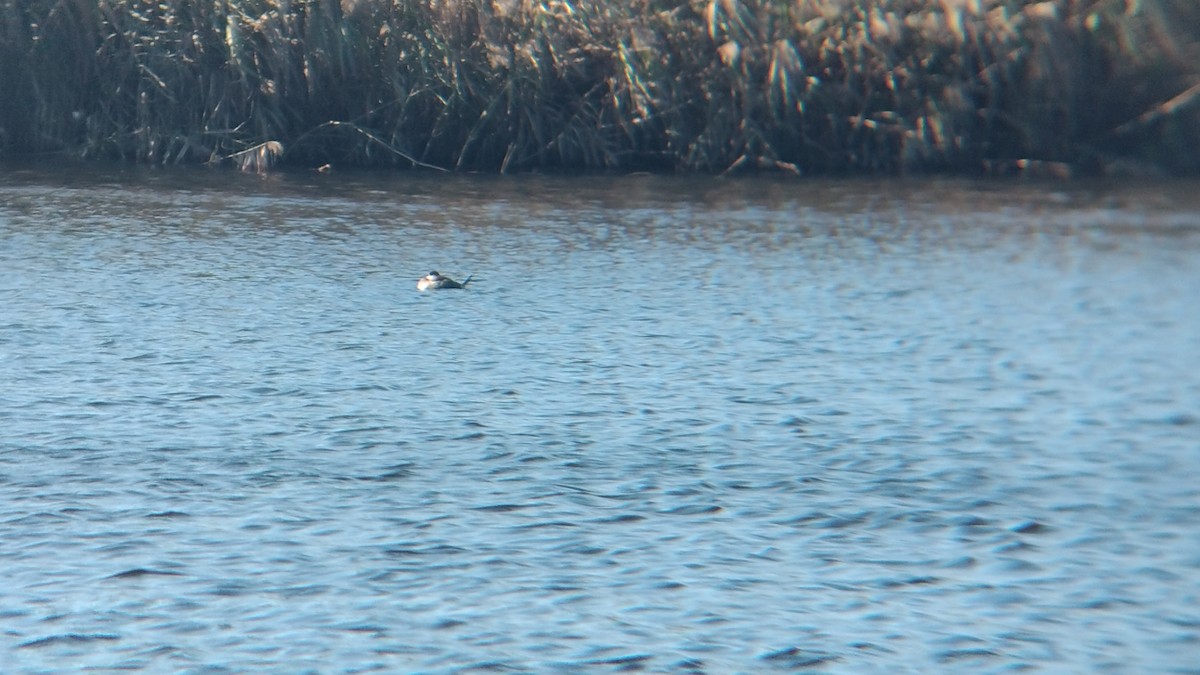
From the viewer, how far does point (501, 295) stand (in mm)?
12312

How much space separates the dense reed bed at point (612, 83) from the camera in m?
20.3

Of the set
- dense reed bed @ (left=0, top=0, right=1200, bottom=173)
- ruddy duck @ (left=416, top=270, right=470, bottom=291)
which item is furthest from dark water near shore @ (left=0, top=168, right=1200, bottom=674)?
dense reed bed @ (left=0, top=0, right=1200, bottom=173)

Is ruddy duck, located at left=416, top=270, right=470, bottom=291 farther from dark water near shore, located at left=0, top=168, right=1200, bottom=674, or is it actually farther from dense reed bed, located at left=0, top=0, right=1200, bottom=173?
dense reed bed, located at left=0, top=0, right=1200, bottom=173

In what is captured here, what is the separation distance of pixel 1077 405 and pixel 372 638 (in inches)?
186

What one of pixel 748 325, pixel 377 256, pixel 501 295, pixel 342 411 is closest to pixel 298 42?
pixel 377 256

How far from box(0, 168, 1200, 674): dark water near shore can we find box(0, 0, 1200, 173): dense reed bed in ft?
19.1

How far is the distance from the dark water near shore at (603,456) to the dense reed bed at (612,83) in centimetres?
583

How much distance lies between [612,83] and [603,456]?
47.1 feet

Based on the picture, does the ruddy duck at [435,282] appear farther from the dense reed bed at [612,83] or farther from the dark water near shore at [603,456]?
the dense reed bed at [612,83]

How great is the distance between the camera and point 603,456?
7531 mm

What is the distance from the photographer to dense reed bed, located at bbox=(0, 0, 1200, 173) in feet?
66.5

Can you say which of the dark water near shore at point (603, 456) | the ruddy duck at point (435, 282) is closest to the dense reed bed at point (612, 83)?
the dark water near shore at point (603, 456)

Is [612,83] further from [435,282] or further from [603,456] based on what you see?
[603,456]

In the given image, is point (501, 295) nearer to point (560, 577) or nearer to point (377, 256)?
point (377, 256)
